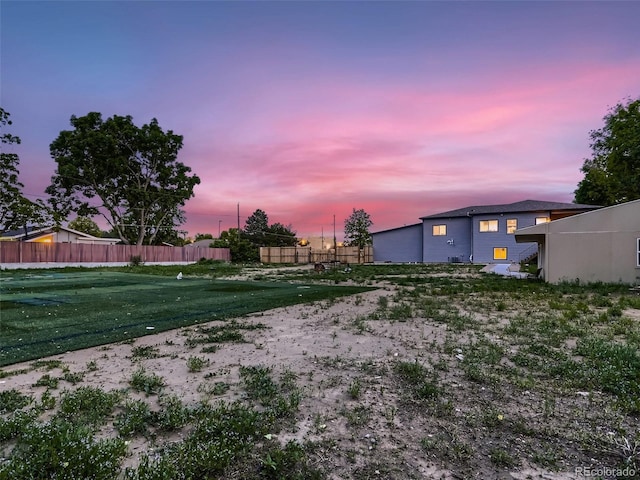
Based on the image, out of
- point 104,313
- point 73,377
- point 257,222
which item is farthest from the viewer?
point 257,222

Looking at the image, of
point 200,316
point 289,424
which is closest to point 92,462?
point 289,424

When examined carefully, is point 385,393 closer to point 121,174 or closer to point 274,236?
point 121,174

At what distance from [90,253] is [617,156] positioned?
40388mm

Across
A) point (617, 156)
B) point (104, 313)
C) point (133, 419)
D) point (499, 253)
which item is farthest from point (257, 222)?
point (133, 419)

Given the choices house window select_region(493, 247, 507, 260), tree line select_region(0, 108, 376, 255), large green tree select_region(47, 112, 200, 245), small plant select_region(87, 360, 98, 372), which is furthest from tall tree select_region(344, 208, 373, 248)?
small plant select_region(87, 360, 98, 372)

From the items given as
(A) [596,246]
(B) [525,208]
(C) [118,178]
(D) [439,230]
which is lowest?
(A) [596,246]

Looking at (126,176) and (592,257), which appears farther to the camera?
(126,176)

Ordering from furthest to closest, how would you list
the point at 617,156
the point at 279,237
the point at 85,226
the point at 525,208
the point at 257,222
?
the point at 257,222
the point at 85,226
the point at 279,237
the point at 525,208
the point at 617,156

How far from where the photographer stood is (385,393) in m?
2.99

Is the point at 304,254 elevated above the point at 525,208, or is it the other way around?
the point at 525,208

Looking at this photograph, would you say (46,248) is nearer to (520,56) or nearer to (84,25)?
(84,25)

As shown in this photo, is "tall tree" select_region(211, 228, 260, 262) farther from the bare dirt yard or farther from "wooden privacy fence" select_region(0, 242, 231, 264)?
the bare dirt yard

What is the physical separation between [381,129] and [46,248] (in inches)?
994

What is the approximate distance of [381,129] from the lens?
733 inches
